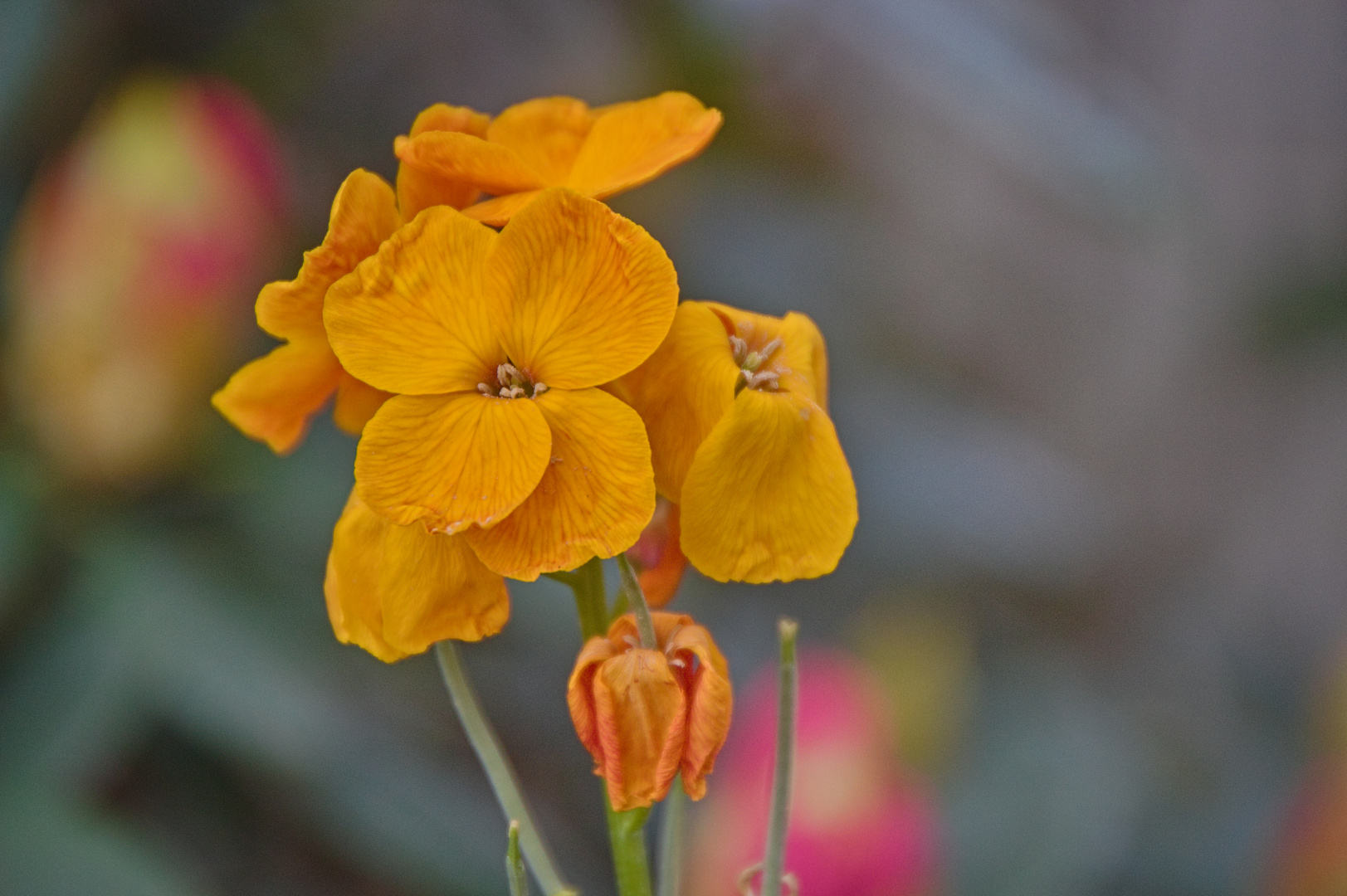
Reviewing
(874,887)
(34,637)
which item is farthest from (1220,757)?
(34,637)

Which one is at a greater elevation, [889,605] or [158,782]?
[889,605]

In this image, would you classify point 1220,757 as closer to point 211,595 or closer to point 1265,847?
point 1265,847

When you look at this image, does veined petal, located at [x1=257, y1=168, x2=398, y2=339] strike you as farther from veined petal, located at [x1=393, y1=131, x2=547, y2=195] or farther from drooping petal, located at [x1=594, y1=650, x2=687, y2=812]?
drooping petal, located at [x1=594, y1=650, x2=687, y2=812]

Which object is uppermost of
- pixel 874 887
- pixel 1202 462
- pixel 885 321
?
pixel 885 321

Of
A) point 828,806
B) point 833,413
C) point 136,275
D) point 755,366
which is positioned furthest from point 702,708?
point 833,413

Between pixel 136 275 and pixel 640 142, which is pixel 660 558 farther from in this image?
pixel 136 275

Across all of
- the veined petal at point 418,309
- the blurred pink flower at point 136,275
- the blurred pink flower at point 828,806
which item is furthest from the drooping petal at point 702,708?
the blurred pink flower at point 136,275

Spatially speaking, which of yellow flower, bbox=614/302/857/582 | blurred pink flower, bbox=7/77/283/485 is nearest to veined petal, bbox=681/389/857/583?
yellow flower, bbox=614/302/857/582
